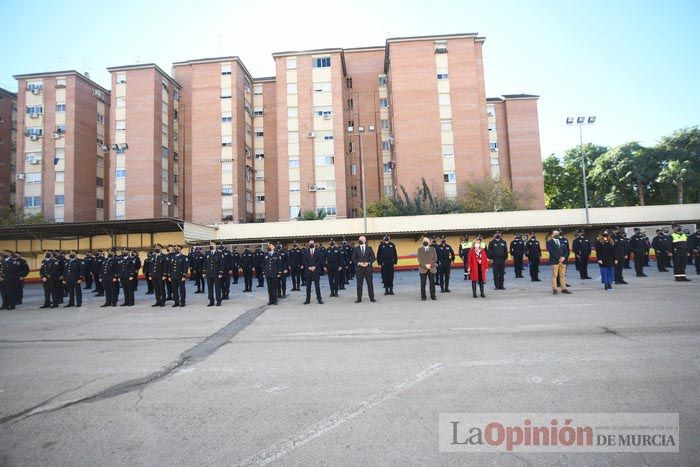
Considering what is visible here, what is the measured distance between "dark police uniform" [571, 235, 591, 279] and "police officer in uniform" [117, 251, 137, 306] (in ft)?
57.4

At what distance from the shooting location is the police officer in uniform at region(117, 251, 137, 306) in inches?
537

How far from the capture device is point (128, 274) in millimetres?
13734

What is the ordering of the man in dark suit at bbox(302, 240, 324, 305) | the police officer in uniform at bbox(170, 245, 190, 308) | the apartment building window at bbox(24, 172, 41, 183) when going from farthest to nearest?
the apartment building window at bbox(24, 172, 41, 183) < the police officer in uniform at bbox(170, 245, 190, 308) < the man in dark suit at bbox(302, 240, 324, 305)

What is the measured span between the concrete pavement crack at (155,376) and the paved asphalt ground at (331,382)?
29mm

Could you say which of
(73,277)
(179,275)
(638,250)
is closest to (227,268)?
(179,275)

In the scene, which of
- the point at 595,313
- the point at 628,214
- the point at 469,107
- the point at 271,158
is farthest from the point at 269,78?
the point at 595,313

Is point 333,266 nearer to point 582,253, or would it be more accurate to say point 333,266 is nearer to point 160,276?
point 160,276

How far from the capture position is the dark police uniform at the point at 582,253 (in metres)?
16.0

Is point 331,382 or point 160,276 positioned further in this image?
point 160,276

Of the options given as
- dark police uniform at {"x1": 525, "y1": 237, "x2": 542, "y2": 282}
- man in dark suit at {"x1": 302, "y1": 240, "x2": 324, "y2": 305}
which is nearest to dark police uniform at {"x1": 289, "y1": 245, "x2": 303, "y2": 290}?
man in dark suit at {"x1": 302, "y1": 240, "x2": 324, "y2": 305}

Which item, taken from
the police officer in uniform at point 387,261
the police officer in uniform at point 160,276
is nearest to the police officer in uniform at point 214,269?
the police officer in uniform at point 160,276

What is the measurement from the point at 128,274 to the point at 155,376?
988 centimetres

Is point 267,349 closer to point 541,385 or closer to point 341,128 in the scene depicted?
point 541,385

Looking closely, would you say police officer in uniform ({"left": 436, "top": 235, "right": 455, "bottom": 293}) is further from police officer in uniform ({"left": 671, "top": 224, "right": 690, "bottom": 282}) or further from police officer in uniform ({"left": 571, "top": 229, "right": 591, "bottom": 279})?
police officer in uniform ({"left": 671, "top": 224, "right": 690, "bottom": 282})
